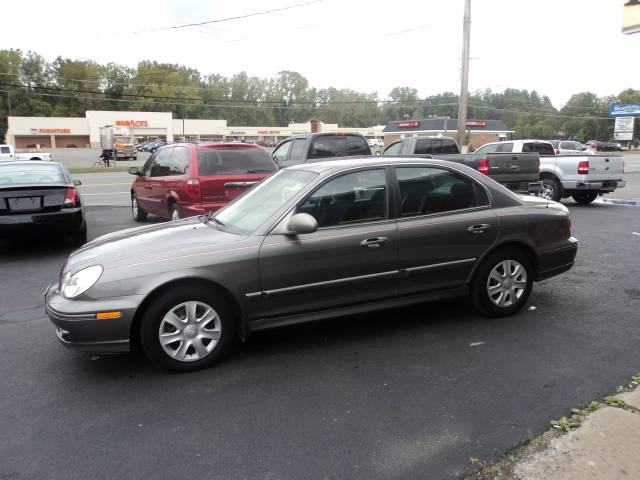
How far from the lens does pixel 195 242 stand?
3941 millimetres

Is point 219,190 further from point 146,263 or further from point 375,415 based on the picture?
point 375,415

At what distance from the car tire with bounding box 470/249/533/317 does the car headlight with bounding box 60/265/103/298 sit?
3284 mm

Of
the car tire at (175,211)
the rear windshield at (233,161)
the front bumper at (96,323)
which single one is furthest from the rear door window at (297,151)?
the front bumper at (96,323)

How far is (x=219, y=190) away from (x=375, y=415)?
5.80 metres

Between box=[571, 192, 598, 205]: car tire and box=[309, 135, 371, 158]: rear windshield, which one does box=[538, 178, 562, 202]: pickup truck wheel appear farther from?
box=[309, 135, 371, 158]: rear windshield

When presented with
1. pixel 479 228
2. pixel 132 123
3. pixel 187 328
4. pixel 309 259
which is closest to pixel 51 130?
pixel 132 123

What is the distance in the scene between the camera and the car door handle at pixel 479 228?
4.59 m

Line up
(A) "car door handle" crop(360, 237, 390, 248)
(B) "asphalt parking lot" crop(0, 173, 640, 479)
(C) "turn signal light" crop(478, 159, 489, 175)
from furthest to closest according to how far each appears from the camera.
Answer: (C) "turn signal light" crop(478, 159, 489, 175) < (A) "car door handle" crop(360, 237, 390, 248) < (B) "asphalt parking lot" crop(0, 173, 640, 479)

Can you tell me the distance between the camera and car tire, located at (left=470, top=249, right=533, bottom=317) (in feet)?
15.5

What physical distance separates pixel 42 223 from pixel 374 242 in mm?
5770

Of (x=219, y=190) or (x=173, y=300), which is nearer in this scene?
(x=173, y=300)

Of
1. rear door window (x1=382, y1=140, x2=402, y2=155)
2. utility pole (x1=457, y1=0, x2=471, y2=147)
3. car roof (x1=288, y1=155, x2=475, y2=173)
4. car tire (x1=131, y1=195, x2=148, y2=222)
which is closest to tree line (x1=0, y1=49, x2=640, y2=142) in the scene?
utility pole (x1=457, y1=0, x2=471, y2=147)

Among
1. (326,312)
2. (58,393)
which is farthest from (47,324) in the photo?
(326,312)

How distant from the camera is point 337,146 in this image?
1188 cm
